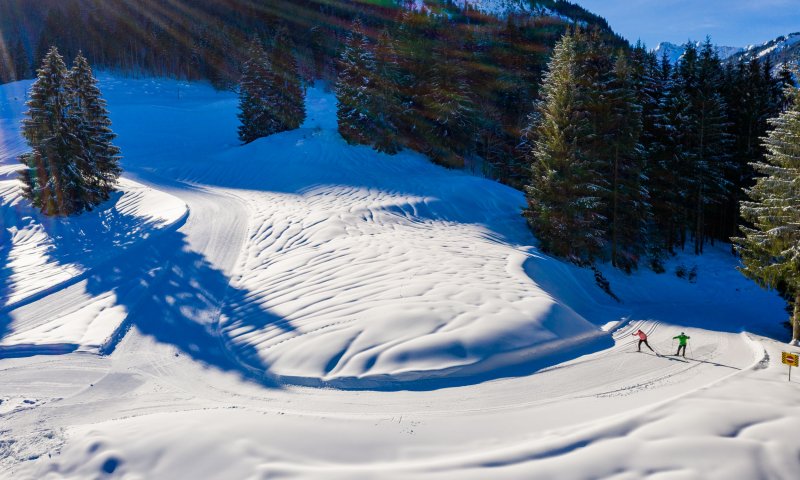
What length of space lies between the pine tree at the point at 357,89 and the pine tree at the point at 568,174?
17325mm

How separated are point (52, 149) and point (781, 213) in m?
32.7

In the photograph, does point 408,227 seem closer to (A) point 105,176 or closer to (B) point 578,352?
(B) point 578,352

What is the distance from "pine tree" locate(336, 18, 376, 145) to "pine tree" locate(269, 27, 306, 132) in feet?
25.1

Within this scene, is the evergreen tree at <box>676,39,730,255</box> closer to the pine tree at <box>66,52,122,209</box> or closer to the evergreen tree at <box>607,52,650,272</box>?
the evergreen tree at <box>607,52,650,272</box>

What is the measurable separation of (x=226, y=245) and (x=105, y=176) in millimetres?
12932

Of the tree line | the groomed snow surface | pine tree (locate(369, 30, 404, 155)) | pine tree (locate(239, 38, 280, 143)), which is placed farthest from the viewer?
pine tree (locate(239, 38, 280, 143))

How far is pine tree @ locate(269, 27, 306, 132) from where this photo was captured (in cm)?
4112

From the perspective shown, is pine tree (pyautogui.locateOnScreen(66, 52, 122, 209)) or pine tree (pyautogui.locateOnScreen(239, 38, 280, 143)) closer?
pine tree (pyautogui.locateOnScreen(66, 52, 122, 209))

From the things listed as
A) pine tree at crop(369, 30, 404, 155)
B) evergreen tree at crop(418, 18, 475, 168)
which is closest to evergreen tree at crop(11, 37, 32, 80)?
pine tree at crop(369, 30, 404, 155)

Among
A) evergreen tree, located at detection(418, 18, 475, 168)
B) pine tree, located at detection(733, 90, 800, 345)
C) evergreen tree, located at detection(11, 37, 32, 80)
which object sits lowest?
pine tree, located at detection(733, 90, 800, 345)

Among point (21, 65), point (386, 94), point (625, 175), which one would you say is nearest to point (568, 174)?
point (625, 175)

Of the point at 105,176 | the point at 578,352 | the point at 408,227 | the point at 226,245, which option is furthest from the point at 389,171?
the point at 578,352

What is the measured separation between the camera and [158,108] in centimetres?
5816

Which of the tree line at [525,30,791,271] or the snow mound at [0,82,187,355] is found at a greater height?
the tree line at [525,30,791,271]
